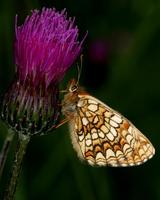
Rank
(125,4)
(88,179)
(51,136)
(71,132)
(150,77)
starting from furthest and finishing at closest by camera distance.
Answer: (125,4)
(150,77)
(51,136)
(88,179)
(71,132)

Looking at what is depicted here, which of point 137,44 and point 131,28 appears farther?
point 131,28

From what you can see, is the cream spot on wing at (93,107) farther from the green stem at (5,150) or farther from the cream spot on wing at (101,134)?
the green stem at (5,150)

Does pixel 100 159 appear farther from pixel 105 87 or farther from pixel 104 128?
pixel 105 87

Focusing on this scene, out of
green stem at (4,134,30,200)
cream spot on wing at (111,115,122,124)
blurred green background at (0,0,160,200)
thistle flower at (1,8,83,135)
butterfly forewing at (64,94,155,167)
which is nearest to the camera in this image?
green stem at (4,134,30,200)

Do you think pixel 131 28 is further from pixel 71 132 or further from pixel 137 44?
pixel 71 132

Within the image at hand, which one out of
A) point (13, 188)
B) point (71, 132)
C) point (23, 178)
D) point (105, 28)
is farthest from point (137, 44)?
point (13, 188)

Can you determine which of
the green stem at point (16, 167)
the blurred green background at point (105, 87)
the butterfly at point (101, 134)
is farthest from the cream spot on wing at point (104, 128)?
the blurred green background at point (105, 87)

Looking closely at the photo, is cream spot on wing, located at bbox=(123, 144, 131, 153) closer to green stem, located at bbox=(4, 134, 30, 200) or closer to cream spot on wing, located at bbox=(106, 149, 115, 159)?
cream spot on wing, located at bbox=(106, 149, 115, 159)

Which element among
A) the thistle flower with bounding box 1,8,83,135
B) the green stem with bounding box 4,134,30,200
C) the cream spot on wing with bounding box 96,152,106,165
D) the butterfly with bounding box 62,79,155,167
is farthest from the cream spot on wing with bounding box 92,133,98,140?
the green stem with bounding box 4,134,30,200
